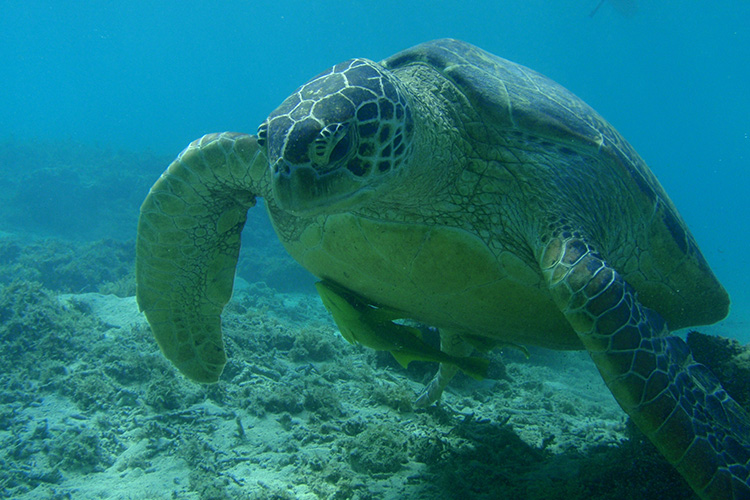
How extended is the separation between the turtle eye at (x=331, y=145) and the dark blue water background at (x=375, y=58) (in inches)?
1610

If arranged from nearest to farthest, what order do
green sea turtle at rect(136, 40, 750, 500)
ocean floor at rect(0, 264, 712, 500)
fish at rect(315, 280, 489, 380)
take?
green sea turtle at rect(136, 40, 750, 500) → ocean floor at rect(0, 264, 712, 500) → fish at rect(315, 280, 489, 380)

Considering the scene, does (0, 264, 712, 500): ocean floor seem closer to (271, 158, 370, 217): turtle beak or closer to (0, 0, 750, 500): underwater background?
(0, 0, 750, 500): underwater background

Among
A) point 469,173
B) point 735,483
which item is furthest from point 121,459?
point 735,483

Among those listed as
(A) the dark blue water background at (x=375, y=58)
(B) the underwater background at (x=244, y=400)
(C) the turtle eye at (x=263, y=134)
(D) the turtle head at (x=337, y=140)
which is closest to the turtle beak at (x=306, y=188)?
(D) the turtle head at (x=337, y=140)

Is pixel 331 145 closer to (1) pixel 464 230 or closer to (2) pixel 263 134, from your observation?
(2) pixel 263 134

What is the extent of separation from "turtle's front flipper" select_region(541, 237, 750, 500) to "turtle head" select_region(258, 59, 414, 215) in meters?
1.13

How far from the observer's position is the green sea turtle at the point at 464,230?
1.82 m

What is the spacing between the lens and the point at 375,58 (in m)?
101

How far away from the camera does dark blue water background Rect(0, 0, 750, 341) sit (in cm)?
6556

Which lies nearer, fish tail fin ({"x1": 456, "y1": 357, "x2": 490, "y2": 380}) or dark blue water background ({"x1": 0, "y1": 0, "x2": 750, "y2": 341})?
fish tail fin ({"x1": 456, "y1": 357, "x2": 490, "y2": 380})

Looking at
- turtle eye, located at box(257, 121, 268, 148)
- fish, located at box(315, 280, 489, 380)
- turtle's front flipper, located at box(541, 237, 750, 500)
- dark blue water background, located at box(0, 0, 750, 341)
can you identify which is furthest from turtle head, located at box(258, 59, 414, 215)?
dark blue water background, located at box(0, 0, 750, 341)

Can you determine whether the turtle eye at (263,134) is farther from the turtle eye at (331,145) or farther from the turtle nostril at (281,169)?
the turtle eye at (331,145)

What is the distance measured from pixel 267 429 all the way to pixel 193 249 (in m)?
1.62

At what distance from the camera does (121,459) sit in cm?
273
